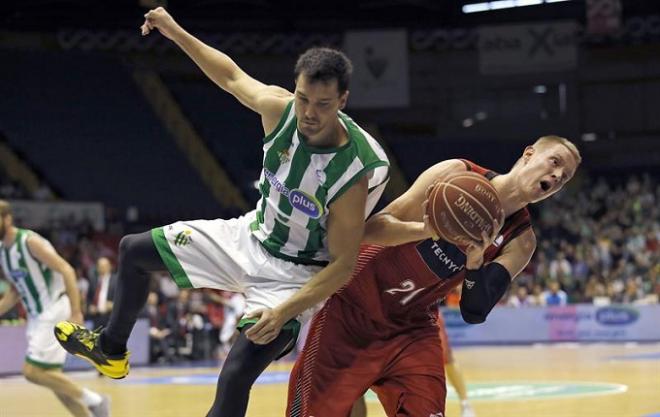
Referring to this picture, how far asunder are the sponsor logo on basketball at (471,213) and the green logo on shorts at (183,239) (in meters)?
1.29

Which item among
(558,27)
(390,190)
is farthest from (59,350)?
(390,190)

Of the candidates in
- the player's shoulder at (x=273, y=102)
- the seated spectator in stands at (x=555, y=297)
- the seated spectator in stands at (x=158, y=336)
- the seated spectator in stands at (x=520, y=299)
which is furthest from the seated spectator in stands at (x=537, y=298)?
the player's shoulder at (x=273, y=102)

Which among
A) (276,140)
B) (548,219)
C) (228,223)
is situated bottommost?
(548,219)

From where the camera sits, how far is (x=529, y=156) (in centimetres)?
485

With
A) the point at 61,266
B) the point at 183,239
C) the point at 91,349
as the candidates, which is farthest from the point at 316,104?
the point at 61,266

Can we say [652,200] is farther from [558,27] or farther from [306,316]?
[306,316]

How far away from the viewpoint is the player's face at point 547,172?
4719mm

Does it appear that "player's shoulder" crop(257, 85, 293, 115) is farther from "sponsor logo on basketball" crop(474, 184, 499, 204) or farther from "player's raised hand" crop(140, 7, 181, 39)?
"sponsor logo on basketball" crop(474, 184, 499, 204)

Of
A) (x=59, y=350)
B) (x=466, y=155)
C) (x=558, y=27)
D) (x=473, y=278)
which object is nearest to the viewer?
(x=473, y=278)

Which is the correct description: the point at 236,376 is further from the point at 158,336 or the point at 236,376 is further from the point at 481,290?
the point at 158,336

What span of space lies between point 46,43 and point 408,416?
83.4ft

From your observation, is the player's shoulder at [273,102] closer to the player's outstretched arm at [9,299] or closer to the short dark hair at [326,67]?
the short dark hair at [326,67]

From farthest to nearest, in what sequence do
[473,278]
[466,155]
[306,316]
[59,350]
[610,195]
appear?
[466,155]
[610,195]
[59,350]
[306,316]
[473,278]

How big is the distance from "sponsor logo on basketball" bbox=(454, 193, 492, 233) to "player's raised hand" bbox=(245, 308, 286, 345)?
0.89 m
